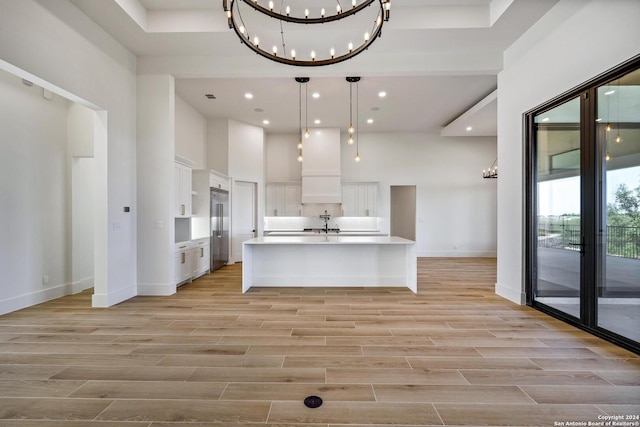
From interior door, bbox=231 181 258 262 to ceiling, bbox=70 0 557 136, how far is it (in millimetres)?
2332

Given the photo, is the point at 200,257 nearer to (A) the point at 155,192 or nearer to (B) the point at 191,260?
(B) the point at 191,260

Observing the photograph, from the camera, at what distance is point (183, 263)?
5246 millimetres

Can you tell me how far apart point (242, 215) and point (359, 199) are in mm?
3369

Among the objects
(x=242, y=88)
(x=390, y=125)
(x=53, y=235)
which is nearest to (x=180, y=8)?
(x=242, y=88)

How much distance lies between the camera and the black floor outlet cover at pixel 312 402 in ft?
6.28

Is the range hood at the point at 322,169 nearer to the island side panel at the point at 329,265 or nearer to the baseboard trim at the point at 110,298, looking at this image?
the island side panel at the point at 329,265

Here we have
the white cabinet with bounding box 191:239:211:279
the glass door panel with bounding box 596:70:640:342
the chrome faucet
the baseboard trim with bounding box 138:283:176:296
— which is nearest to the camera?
the glass door panel with bounding box 596:70:640:342

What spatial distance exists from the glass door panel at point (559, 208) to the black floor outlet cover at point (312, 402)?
3209mm

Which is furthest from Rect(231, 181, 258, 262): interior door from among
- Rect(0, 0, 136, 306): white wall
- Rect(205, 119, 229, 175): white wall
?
Rect(0, 0, 136, 306): white wall

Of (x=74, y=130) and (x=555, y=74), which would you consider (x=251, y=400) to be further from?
(x=74, y=130)

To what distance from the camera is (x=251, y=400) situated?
197cm

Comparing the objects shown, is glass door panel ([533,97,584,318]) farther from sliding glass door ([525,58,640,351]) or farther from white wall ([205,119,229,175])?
white wall ([205,119,229,175])

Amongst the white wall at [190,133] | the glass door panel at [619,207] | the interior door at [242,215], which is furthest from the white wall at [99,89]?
the glass door panel at [619,207]

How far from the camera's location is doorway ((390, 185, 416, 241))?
941 centimetres
